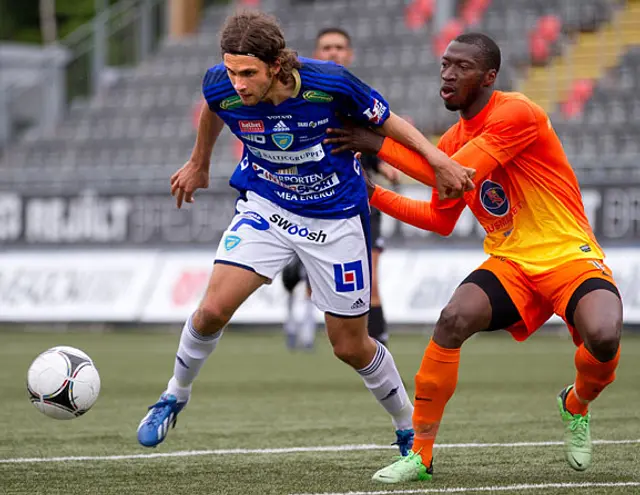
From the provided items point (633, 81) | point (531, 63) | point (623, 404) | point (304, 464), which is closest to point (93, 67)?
point (531, 63)

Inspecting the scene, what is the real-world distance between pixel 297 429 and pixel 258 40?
9.43 ft

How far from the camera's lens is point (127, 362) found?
1256 cm

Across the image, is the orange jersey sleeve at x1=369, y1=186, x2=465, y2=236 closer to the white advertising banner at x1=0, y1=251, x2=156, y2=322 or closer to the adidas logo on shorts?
the adidas logo on shorts

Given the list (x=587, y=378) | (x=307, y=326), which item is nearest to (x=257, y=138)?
(x=587, y=378)

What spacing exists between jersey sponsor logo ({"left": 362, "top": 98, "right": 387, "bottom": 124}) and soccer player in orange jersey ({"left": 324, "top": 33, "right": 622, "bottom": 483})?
9cm

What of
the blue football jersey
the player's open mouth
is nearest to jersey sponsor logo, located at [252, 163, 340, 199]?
the blue football jersey

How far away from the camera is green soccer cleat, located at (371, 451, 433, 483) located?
5.35 meters

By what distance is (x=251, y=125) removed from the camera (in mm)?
5578

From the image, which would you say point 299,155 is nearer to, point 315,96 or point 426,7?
point 315,96

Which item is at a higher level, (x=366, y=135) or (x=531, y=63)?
(x=366, y=135)

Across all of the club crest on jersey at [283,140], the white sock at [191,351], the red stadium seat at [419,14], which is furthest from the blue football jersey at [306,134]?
the red stadium seat at [419,14]

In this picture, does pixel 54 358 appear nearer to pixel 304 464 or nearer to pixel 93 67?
pixel 304 464

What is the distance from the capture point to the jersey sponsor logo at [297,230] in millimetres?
5754

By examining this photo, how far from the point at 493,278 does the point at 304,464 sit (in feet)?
4.18
